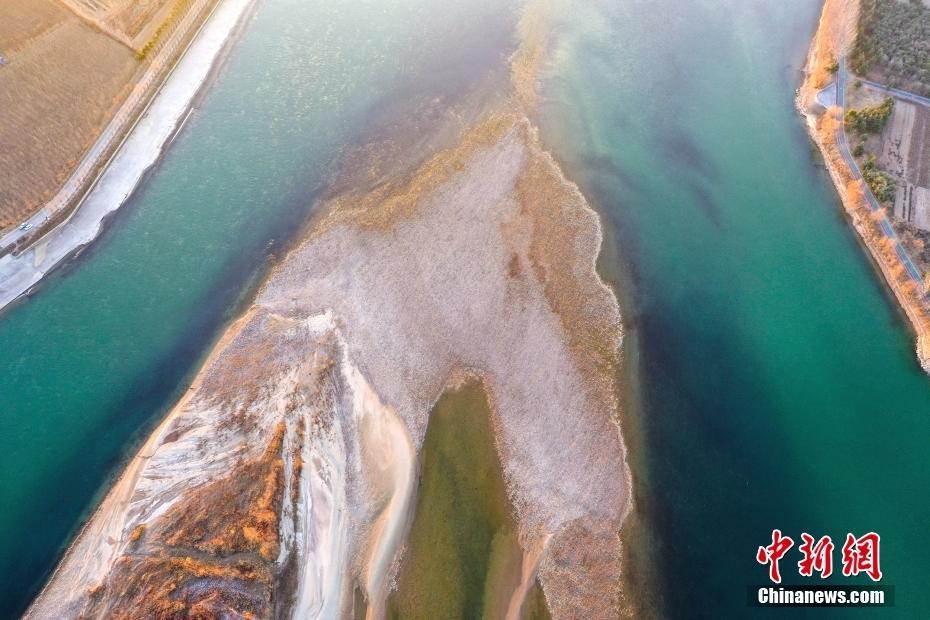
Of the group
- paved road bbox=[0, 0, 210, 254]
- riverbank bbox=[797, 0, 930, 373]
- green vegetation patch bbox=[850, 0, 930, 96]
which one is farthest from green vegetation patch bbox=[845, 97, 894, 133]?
paved road bbox=[0, 0, 210, 254]

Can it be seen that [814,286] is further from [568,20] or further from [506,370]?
[568,20]

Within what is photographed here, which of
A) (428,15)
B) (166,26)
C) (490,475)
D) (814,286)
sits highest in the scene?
(166,26)

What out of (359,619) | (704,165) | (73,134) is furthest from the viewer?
(704,165)

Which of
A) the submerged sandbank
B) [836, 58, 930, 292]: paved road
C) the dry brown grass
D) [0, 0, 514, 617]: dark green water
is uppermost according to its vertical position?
the dry brown grass

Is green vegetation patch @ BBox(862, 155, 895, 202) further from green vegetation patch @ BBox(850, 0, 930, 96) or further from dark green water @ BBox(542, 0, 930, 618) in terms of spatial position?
green vegetation patch @ BBox(850, 0, 930, 96)

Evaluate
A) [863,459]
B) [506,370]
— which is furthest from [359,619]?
[863,459]

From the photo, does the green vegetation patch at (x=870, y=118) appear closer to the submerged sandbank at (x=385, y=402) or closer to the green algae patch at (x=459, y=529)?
the submerged sandbank at (x=385, y=402)

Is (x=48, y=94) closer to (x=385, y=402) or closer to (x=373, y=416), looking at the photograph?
(x=385, y=402)
